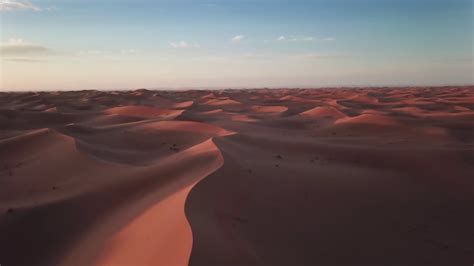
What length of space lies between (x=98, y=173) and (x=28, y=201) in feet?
3.93

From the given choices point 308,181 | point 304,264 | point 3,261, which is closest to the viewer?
point 304,264

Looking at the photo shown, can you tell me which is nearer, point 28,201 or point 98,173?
point 28,201

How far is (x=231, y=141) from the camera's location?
7488 mm

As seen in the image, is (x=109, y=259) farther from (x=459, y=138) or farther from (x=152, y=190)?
(x=459, y=138)

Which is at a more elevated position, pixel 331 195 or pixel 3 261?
pixel 331 195

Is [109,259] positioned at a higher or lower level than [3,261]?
higher

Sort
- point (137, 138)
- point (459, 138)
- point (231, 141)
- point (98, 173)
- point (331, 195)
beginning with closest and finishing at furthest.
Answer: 1. point (331, 195)
2. point (98, 173)
3. point (231, 141)
4. point (459, 138)
5. point (137, 138)

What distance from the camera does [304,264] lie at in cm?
291

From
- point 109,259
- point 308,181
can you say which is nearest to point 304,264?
point 109,259

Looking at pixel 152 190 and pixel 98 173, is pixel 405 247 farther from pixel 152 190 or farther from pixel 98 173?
pixel 98 173

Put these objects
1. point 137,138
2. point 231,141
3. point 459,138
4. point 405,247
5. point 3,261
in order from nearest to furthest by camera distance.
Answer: point 405,247, point 3,261, point 231,141, point 459,138, point 137,138

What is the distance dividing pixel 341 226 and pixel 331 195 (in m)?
0.76

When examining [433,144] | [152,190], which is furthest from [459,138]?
[152,190]

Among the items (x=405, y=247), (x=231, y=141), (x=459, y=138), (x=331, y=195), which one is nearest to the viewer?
(x=405, y=247)
